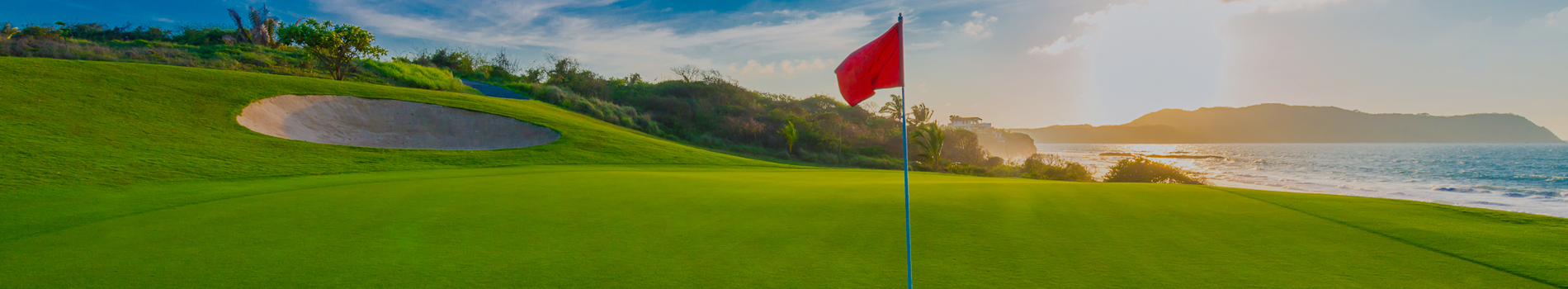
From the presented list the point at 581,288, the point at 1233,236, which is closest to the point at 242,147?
the point at 581,288

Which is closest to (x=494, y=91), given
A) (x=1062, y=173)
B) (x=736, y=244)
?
(x=1062, y=173)

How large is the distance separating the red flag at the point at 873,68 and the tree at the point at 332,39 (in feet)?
111

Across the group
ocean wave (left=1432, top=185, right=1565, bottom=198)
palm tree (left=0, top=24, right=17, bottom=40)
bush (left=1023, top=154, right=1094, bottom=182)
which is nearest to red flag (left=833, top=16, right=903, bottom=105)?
bush (left=1023, top=154, right=1094, bottom=182)

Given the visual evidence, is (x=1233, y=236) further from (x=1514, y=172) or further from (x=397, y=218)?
(x=1514, y=172)

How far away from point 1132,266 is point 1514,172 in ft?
145

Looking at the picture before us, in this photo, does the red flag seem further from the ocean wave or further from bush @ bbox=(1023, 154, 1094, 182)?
the ocean wave

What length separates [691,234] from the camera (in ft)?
18.5

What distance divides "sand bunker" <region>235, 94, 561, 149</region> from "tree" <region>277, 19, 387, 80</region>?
10826mm

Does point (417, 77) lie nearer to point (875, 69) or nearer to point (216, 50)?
point (216, 50)

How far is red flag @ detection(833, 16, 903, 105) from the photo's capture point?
15.8 feet

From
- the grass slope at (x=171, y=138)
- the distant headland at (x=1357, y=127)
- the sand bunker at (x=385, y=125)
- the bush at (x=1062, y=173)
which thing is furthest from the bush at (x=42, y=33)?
the distant headland at (x=1357, y=127)

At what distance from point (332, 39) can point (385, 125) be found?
12854mm

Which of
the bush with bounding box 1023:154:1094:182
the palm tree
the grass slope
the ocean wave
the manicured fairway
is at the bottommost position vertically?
the ocean wave

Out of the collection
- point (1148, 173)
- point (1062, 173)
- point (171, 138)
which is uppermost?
point (171, 138)
